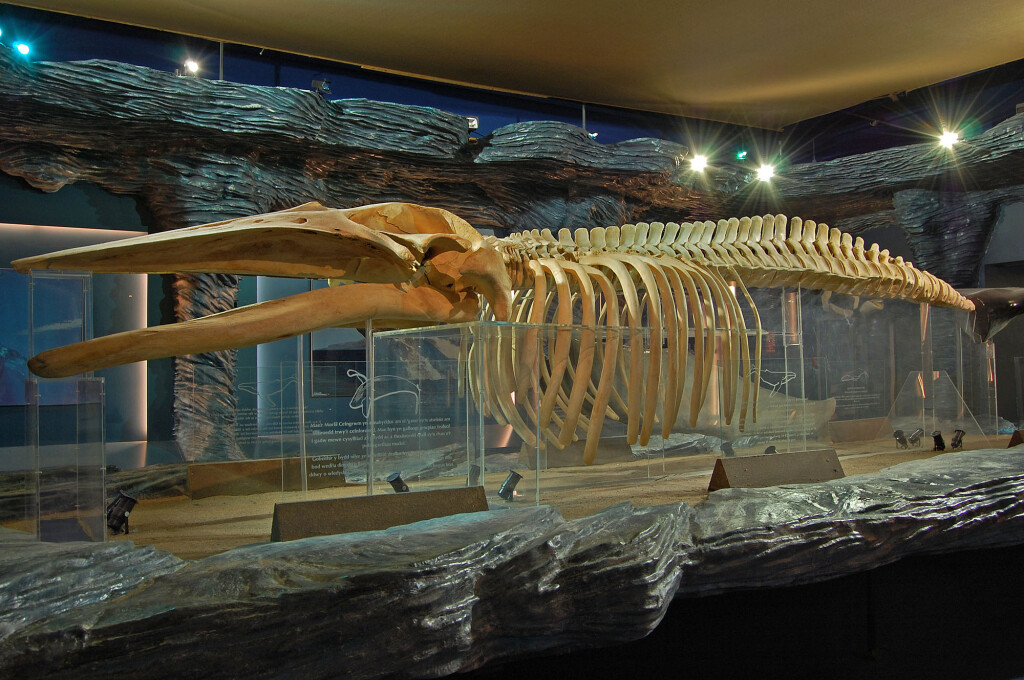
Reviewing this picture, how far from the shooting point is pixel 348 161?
7.30 metres

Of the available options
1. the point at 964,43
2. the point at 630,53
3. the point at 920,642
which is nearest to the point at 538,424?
the point at 920,642

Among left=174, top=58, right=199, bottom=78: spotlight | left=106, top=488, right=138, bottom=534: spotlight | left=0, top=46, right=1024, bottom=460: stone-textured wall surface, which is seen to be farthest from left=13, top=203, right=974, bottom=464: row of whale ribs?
left=174, top=58, right=199, bottom=78: spotlight

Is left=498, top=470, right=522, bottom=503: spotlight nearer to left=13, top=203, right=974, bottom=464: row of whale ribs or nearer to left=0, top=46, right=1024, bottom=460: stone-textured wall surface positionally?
left=13, top=203, right=974, bottom=464: row of whale ribs

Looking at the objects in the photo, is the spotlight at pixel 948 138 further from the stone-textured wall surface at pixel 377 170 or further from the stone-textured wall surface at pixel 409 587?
the stone-textured wall surface at pixel 409 587

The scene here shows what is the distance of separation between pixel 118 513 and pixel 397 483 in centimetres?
112

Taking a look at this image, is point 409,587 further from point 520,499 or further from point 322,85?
point 322,85

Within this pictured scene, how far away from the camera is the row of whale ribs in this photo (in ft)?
8.51

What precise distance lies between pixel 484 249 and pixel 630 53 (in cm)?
490

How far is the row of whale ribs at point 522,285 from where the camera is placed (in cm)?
259

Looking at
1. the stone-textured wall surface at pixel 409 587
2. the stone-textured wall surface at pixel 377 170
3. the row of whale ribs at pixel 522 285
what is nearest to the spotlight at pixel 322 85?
the stone-textured wall surface at pixel 377 170

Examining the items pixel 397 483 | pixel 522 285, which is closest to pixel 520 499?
pixel 397 483

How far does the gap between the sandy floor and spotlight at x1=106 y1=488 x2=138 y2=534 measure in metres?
0.06

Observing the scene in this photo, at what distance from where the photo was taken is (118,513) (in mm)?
3307

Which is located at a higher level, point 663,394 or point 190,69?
point 190,69
